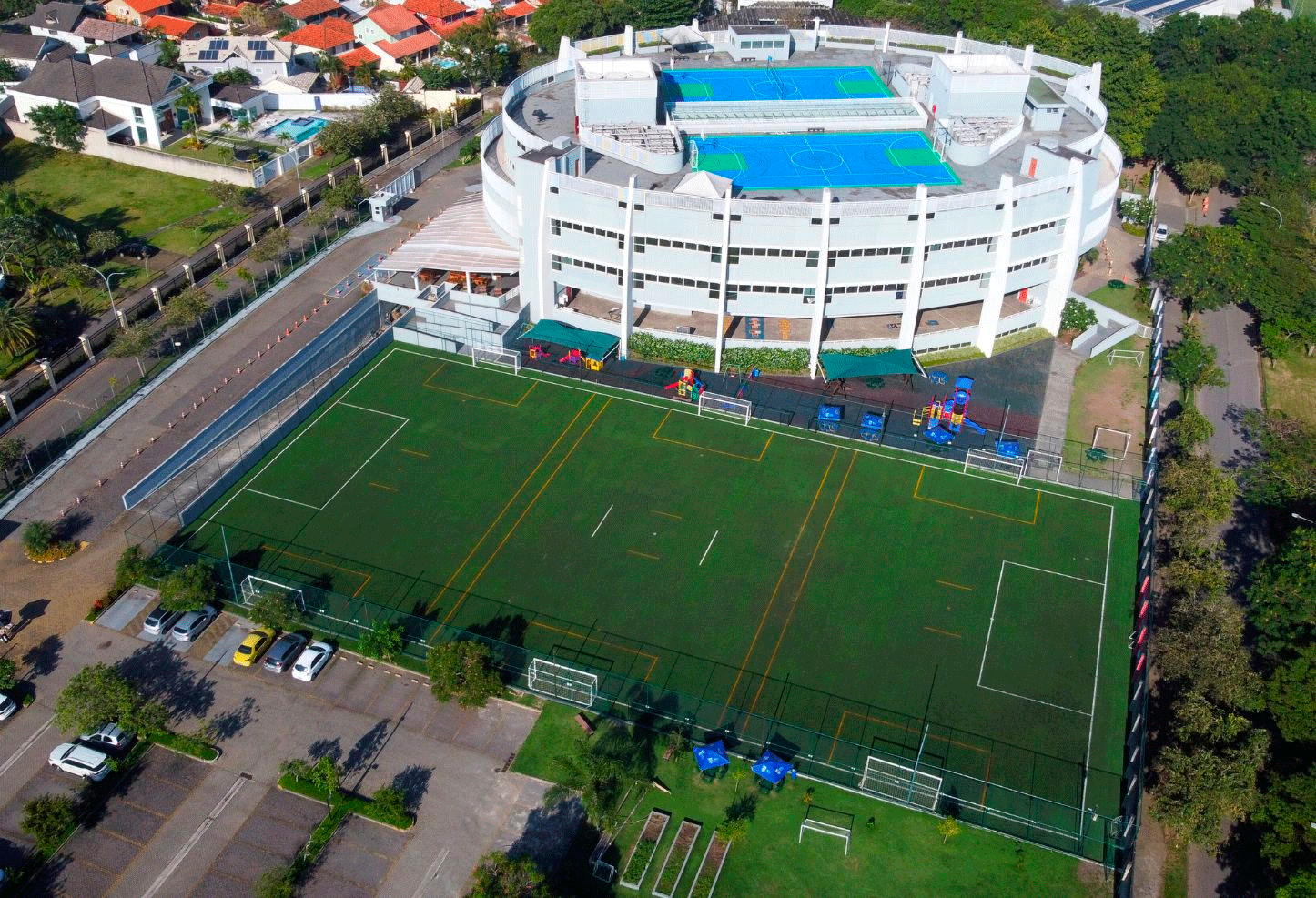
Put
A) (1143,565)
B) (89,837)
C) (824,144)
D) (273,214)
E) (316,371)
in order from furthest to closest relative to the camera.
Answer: (273,214) → (824,144) → (316,371) → (1143,565) → (89,837)

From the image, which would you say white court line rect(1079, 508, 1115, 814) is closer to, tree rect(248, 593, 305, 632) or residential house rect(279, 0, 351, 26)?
tree rect(248, 593, 305, 632)

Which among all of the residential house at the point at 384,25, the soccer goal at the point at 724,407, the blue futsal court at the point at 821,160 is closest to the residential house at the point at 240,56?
the residential house at the point at 384,25

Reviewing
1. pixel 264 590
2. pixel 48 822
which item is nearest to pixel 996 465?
pixel 264 590

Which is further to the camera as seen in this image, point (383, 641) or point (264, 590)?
point (264, 590)

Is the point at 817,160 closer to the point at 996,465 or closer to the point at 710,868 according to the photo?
the point at 996,465

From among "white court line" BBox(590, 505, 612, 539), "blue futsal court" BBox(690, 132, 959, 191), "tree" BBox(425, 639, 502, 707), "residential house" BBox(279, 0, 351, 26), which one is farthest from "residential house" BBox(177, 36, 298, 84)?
"tree" BBox(425, 639, 502, 707)

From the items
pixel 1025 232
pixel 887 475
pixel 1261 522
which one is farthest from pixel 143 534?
pixel 1261 522

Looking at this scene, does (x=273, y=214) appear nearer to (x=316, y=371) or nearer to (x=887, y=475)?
(x=316, y=371)
